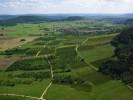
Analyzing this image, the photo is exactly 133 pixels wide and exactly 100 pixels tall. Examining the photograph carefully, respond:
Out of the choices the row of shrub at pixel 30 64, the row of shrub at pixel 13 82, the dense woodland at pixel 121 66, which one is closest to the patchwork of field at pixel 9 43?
the row of shrub at pixel 30 64

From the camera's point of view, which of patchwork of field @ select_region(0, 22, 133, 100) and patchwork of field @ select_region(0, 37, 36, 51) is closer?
patchwork of field @ select_region(0, 22, 133, 100)

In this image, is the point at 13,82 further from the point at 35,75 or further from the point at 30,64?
the point at 30,64

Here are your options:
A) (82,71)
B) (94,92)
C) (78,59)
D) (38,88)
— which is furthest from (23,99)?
(78,59)

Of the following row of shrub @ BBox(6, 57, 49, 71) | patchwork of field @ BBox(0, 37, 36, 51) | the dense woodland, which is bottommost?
patchwork of field @ BBox(0, 37, 36, 51)

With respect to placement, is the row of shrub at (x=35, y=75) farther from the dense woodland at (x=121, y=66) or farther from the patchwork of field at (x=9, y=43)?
the patchwork of field at (x=9, y=43)

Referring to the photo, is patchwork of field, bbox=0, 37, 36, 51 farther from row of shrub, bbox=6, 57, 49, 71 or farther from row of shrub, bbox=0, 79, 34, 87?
row of shrub, bbox=0, 79, 34, 87

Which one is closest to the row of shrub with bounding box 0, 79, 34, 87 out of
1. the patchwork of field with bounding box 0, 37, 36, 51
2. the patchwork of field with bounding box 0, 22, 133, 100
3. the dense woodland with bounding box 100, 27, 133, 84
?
the patchwork of field with bounding box 0, 22, 133, 100

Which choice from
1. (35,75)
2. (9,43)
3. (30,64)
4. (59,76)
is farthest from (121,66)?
(9,43)

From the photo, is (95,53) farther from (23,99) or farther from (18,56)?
(23,99)
